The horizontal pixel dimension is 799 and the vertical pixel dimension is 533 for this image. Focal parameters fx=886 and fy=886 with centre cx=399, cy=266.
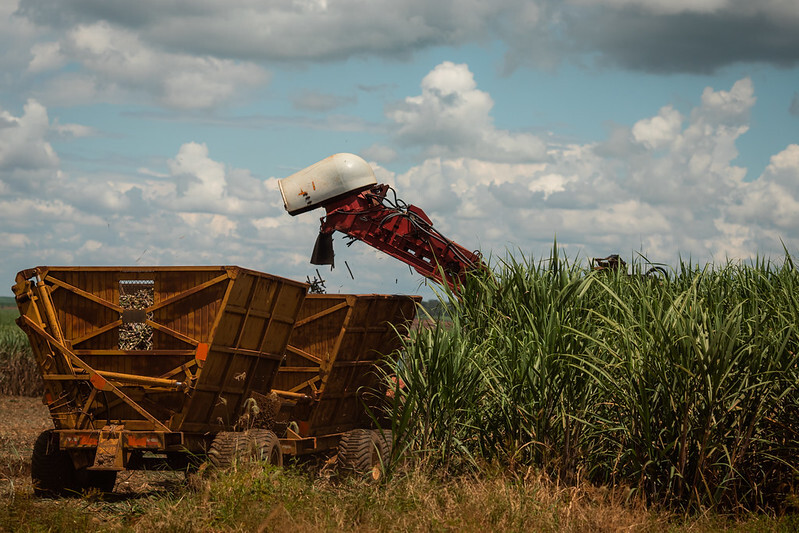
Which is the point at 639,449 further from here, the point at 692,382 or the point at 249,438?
the point at 249,438

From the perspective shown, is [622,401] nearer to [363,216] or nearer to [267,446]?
[267,446]

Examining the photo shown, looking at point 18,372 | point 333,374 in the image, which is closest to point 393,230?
point 333,374

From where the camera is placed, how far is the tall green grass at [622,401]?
8.98m

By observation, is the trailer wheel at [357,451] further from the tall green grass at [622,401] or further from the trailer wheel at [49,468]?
the trailer wheel at [49,468]

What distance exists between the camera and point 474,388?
975cm

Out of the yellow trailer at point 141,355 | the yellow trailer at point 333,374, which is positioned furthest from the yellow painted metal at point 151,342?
the yellow trailer at point 333,374

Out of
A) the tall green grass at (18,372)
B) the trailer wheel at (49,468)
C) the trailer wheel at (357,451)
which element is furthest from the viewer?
the tall green grass at (18,372)

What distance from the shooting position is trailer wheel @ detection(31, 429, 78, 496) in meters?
11.0

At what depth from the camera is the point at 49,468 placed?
435 inches

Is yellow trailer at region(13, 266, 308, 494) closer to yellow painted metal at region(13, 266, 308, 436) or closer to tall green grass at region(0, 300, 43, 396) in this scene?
yellow painted metal at region(13, 266, 308, 436)

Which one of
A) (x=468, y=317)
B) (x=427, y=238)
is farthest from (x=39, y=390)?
(x=468, y=317)

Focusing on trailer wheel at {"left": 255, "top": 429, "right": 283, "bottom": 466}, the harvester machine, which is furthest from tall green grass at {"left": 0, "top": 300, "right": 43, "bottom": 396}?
trailer wheel at {"left": 255, "top": 429, "right": 283, "bottom": 466}

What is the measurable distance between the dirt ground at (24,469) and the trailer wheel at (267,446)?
1.79 metres

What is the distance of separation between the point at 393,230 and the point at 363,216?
53 centimetres
